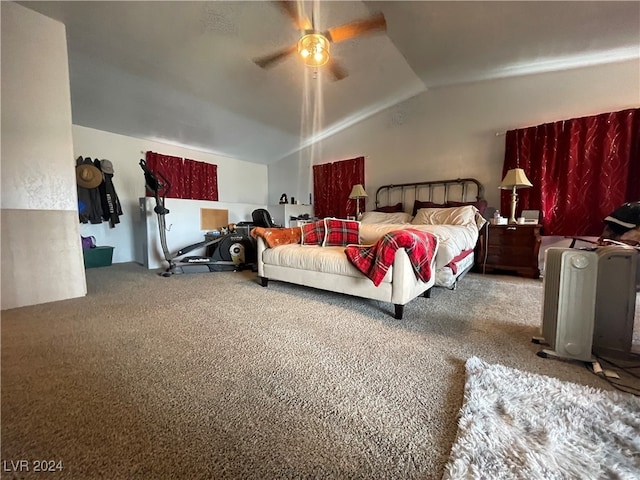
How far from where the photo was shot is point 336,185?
492cm

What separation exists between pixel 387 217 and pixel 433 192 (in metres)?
0.84

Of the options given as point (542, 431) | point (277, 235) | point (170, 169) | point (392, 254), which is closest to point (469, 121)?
point (392, 254)

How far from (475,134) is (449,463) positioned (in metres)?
4.05

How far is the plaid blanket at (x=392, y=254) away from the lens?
1.66m

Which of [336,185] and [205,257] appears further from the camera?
[336,185]

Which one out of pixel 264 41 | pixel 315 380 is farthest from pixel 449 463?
pixel 264 41

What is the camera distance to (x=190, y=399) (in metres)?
0.92

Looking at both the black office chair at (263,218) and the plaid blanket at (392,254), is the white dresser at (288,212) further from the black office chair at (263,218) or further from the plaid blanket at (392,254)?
the plaid blanket at (392,254)

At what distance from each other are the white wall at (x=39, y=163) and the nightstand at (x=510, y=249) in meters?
4.11

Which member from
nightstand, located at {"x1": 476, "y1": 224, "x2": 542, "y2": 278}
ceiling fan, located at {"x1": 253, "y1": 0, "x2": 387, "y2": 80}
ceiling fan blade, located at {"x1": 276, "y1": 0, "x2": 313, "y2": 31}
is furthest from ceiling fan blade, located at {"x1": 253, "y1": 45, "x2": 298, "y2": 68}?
nightstand, located at {"x1": 476, "y1": 224, "x2": 542, "y2": 278}

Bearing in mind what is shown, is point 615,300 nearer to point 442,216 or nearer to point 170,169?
point 442,216

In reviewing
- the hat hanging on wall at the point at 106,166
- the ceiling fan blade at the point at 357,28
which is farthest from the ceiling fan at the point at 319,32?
the hat hanging on wall at the point at 106,166

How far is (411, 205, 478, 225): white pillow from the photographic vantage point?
10.1 feet

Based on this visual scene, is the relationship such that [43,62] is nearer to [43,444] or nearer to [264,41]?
[264,41]
